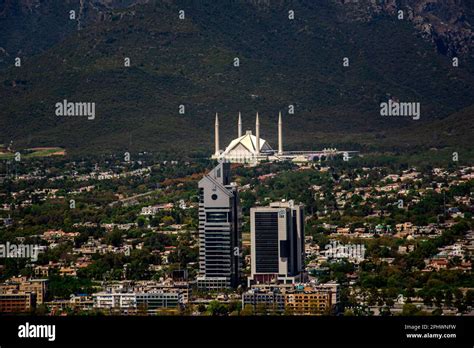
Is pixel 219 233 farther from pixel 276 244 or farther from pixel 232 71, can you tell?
pixel 232 71

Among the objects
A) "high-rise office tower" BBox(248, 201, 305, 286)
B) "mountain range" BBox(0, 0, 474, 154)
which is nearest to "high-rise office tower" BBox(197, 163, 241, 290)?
"high-rise office tower" BBox(248, 201, 305, 286)

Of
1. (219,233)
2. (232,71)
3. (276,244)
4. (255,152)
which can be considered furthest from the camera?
(232,71)

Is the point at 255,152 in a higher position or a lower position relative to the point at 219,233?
higher

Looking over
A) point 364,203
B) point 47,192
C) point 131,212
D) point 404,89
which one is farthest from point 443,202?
point 404,89

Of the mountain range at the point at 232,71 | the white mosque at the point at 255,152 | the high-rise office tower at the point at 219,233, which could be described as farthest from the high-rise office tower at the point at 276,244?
the mountain range at the point at 232,71

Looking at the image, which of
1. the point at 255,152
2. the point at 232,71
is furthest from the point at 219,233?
the point at 232,71

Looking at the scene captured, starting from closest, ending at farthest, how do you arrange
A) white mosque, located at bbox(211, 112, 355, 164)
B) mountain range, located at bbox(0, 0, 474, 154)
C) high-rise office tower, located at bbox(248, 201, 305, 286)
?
high-rise office tower, located at bbox(248, 201, 305, 286) → white mosque, located at bbox(211, 112, 355, 164) → mountain range, located at bbox(0, 0, 474, 154)

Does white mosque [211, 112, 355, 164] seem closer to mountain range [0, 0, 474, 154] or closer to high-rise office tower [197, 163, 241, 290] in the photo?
mountain range [0, 0, 474, 154]

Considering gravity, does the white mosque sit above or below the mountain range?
below
